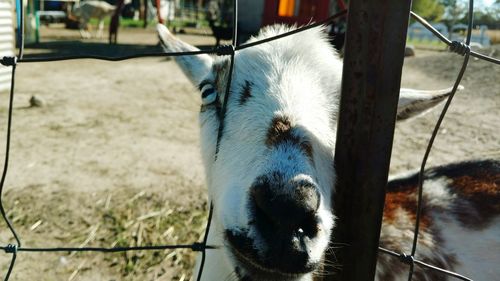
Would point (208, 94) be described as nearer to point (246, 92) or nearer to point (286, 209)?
point (246, 92)

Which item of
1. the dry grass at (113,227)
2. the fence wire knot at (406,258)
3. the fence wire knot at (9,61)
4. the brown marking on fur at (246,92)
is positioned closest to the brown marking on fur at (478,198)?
the fence wire knot at (406,258)

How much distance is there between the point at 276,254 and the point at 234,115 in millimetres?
827

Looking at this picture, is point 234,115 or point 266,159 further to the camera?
point 234,115

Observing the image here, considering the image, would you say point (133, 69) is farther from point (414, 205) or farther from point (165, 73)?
point (414, 205)

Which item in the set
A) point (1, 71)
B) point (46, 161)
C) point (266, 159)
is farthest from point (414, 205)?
point (1, 71)

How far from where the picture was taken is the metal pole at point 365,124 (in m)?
1.45

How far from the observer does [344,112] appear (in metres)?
1.56

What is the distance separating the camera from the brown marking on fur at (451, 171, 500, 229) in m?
2.87

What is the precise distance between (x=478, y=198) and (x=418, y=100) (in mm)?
831

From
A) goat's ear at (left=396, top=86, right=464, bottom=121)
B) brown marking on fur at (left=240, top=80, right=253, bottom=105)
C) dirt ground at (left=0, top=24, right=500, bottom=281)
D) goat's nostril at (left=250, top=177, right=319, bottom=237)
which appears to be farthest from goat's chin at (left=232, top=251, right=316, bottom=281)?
dirt ground at (left=0, top=24, right=500, bottom=281)

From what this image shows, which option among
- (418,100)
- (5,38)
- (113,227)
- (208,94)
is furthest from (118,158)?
(5,38)

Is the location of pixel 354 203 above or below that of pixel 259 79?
below

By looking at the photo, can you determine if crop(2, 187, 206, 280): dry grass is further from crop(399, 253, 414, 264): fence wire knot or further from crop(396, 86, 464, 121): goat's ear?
crop(399, 253, 414, 264): fence wire knot

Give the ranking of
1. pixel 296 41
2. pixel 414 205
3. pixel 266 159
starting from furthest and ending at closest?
1. pixel 414 205
2. pixel 296 41
3. pixel 266 159
